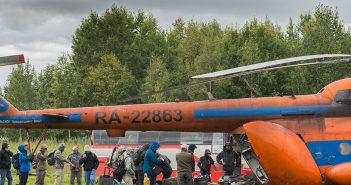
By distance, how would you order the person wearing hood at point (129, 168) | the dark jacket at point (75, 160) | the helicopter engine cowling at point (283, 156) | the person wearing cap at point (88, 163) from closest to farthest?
the helicopter engine cowling at point (283, 156) → the person wearing hood at point (129, 168) → the person wearing cap at point (88, 163) → the dark jacket at point (75, 160)

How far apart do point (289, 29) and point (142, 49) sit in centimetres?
2111

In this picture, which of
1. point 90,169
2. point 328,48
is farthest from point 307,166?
point 328,48

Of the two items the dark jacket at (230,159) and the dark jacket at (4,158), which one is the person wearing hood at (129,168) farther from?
the dark jacket at (4,158)

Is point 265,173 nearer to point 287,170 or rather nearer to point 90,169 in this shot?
point 287,170

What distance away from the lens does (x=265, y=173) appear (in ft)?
41.6

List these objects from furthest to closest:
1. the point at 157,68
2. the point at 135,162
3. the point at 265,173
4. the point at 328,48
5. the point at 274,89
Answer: the point at 157,68
the point at 274,89
the point at 328,48
the point at 135,162
the point at 265,173

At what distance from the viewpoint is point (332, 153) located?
40.5 ft

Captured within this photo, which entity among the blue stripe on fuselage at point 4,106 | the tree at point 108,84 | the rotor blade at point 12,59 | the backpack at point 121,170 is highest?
the tree at point 108,84

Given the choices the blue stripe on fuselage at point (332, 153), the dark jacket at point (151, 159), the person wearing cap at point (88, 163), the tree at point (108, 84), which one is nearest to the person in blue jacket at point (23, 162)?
the person wearing cap at point (88, 163)

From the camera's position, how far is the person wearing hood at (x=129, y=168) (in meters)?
16.1

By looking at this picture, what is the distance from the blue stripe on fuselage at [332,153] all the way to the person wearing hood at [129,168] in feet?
19.5

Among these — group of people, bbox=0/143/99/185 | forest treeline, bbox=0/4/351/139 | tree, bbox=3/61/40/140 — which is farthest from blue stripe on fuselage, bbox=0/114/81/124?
tree, bbox=3/61/40/140

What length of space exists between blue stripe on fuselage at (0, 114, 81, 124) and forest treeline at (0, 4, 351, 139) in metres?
22.5

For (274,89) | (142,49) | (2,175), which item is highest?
(142,49)
